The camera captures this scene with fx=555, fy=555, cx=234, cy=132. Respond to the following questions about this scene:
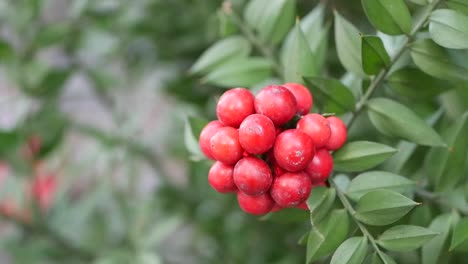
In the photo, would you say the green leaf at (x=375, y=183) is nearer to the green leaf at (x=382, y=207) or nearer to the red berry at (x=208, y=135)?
the green leaf at (x=382, y=207)

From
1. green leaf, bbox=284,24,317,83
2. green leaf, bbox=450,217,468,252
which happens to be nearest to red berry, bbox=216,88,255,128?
green leaf, bbox=284,24,317,83

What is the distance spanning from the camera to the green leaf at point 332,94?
0.56 meters

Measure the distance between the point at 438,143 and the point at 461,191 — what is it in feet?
0.41

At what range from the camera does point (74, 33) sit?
111cm

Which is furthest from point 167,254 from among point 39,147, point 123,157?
point 39,147

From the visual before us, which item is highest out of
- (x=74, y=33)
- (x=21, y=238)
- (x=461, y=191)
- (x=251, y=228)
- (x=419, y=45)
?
(x=419, y=45)

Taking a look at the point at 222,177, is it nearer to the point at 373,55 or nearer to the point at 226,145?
the point at 226,145

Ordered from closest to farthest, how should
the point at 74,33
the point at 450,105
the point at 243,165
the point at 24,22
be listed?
the point at 243,165 → the point at 450,105 → the point at 24,22 → the point at 74,33

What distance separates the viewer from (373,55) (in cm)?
53

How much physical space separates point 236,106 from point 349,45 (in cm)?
16

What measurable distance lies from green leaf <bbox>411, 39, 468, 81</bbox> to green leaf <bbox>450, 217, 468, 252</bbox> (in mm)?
140

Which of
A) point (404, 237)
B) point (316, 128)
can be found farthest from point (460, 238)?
point (316, 128)

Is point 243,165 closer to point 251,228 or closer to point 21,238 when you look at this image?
point 251,228

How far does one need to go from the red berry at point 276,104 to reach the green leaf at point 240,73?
199 mm
